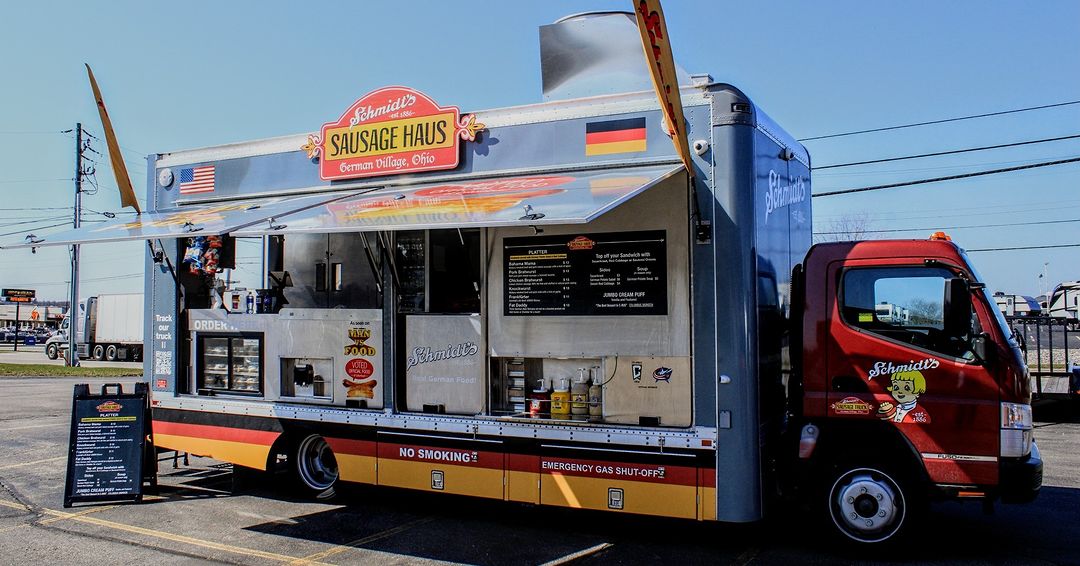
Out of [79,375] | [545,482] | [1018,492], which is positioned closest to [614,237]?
[545,482]

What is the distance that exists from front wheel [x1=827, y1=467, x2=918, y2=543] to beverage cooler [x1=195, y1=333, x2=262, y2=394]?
5710 millimetres

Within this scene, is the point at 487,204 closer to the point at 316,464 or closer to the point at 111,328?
the point at 316,464

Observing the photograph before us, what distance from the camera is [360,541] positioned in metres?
6.66

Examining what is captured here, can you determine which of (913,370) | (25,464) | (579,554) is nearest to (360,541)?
(579,554)

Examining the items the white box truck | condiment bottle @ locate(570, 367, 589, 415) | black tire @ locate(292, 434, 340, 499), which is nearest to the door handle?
condiment bottle @ locate(570, 367, 589, 415)

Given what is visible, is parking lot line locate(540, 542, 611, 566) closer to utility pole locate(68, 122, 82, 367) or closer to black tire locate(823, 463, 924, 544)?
black tire locate(823, 463, 924, 544)

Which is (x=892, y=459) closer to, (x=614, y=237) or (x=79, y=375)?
(x=614, y=237)

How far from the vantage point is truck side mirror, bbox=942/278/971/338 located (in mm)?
5621

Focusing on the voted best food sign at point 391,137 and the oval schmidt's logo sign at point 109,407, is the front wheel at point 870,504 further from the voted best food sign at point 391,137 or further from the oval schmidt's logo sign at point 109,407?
the oval schmidt's logo sign at point 109,407

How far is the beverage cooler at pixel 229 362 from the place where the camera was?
335 inches

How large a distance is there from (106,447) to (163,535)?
1.91 meters

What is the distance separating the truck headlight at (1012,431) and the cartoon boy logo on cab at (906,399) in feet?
1.60

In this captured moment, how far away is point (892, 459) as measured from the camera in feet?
19.8

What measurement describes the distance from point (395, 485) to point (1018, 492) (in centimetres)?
503
